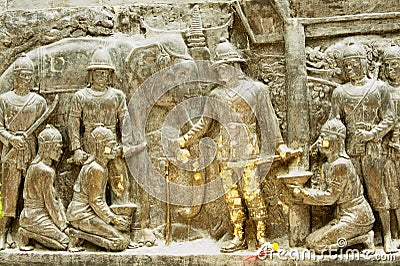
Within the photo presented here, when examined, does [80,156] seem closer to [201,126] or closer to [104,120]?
[104,120]

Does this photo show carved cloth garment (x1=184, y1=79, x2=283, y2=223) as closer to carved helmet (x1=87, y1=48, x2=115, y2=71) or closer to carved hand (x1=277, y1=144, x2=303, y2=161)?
carved hand (x1=277, y1=144, x2=303, y2=161)

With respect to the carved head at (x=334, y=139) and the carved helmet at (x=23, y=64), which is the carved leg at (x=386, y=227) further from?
the carved helmet at (x=23, y=64)

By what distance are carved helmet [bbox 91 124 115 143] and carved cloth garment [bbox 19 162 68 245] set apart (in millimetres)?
543

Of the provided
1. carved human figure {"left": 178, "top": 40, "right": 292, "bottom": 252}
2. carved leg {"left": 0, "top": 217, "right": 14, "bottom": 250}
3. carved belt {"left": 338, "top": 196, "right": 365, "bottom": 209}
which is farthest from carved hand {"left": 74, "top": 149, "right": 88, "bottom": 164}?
carved belt {"left": 338, "top": 196, "right": 365, "bottom": 209}

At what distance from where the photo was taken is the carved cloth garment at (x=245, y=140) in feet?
15.8

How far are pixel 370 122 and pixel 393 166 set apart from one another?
1.46 ft

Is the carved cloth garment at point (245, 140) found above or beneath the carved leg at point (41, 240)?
above

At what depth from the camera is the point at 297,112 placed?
4855 millimetres

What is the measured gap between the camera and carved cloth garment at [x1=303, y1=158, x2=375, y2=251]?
4.68m

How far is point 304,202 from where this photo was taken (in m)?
4.80

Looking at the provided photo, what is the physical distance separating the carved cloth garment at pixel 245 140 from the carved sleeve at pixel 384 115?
0.85 metres

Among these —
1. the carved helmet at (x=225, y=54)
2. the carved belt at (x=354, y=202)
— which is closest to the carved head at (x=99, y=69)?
the carved helmet at (x=225, y=54)

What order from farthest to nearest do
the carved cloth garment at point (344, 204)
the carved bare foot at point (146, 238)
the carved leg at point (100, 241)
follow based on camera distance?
the carved bare foot at point (146, 238), the carved leg at point (100, 241), the carved cloth garment at point (344, 204)

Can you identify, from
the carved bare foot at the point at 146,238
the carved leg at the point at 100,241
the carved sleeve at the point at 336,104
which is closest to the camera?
the carved sleeve at the point at 336,104
